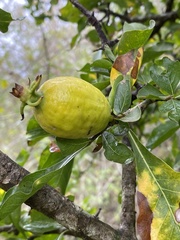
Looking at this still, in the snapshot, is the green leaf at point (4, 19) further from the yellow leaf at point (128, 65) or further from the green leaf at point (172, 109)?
the green leaf at point (172, 109)

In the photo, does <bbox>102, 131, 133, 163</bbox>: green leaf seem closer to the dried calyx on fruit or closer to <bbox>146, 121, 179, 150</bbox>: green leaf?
the dried calyx on fruit

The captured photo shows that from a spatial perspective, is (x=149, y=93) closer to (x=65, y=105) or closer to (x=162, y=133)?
(x=65, y=105)

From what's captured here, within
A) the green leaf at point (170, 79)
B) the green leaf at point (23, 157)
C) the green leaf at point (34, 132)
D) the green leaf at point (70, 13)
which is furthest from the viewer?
the green leaf at point (70, 13)

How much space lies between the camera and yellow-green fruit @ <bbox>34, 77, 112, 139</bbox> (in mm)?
481

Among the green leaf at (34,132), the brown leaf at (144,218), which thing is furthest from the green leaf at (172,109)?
the green leaf at (34,132)

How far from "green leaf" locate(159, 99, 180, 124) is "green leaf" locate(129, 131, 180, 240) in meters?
0.07

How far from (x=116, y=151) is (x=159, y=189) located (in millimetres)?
85

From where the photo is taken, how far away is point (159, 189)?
554mm

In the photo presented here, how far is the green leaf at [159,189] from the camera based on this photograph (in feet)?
1.72

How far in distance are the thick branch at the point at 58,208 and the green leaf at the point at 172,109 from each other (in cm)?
20

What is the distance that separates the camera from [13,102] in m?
3.49

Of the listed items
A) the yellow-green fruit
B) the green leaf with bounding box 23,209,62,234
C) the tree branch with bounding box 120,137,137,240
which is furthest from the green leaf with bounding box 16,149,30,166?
the yellow-green fruit

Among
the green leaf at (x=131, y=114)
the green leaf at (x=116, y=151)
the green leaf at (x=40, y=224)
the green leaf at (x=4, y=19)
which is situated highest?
the green leaf at (x=4, y=19)

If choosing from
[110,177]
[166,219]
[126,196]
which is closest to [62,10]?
[126,196]
